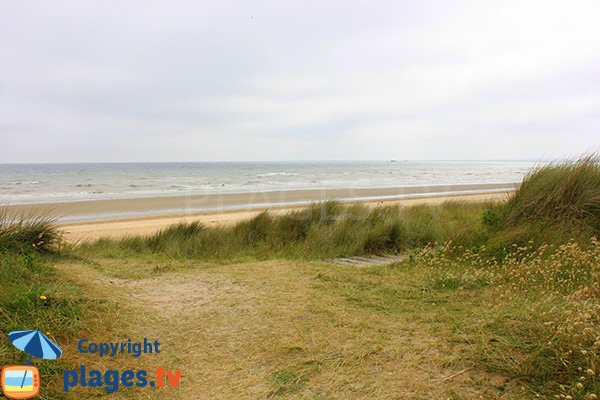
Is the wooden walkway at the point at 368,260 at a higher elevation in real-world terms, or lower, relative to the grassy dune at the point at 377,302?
lower

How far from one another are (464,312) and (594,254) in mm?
2129

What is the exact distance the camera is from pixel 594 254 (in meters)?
4.95

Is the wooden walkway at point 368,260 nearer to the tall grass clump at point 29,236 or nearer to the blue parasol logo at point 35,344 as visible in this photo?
the tall grass clump at point 29,236

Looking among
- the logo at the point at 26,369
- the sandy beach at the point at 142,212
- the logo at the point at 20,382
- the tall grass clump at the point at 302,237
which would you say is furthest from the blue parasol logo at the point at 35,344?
the sandy beach at the point at 142,212

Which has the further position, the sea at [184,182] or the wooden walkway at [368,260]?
the sea at [184,182]

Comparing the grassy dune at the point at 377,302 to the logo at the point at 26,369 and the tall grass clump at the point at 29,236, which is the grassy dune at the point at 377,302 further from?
the logo at the point at 26,369

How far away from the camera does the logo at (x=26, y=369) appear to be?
2500 millimetres

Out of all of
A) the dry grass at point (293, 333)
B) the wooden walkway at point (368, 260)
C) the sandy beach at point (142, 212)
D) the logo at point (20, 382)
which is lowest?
the sandy beach at point (142, 212)

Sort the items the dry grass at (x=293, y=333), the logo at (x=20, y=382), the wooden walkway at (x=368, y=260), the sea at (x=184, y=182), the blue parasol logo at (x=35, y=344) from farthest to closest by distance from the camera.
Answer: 1. the sea at (x=184, y=182)
2. the wooden walkway at (x=368, y=260)
3. the dry grass at (x=293, y=333)
4. the blue parasol logo at (x=35, y=344)
5. the logo at (x=20, y=382)

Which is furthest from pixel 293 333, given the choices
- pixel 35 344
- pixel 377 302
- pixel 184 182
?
pixel 184 182

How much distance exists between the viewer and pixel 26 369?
267cm

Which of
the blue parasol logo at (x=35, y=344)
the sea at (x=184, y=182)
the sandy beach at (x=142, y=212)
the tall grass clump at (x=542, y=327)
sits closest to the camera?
the tall grass clump at (x=542, y=327)

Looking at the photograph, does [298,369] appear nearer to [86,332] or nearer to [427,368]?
[427,368]

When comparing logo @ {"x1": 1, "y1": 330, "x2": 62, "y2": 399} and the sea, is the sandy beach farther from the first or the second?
logo @ {"x1": 1, "y1": 330, "x2": 62, "y2": 399}
